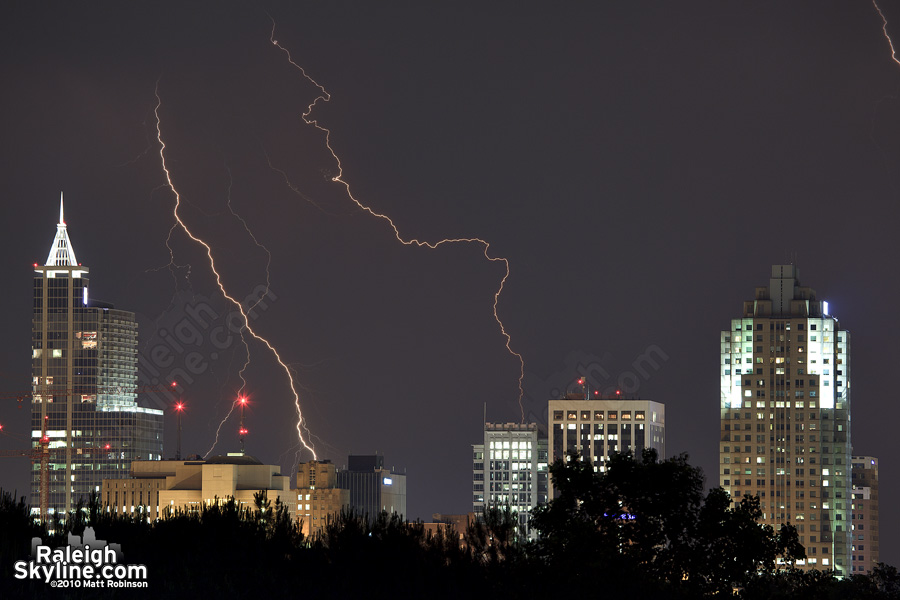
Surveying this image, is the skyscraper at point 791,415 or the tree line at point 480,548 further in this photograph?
the skyscraper at point 791,415

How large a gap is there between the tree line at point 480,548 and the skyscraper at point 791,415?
12253 cm

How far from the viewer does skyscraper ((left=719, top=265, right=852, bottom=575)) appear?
16775 centimetres

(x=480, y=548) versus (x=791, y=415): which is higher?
(x=791, y=415)

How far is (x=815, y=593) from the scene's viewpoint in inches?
1778

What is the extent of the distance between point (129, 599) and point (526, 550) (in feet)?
41.7

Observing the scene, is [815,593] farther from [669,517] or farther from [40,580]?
[40,580]

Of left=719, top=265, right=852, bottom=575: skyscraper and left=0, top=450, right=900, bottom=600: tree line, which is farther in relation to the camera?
left=719, top=265, right=852, bottom=575: skyscraper

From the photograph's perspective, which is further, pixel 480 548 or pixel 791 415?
pixel 791 415

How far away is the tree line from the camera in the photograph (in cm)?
3147

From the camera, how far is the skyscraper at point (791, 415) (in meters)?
168

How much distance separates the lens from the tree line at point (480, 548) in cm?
3147

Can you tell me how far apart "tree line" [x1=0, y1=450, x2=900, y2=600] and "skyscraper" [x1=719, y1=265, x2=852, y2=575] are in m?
123

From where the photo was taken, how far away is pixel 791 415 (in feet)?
567

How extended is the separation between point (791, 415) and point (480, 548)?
141254 mm
